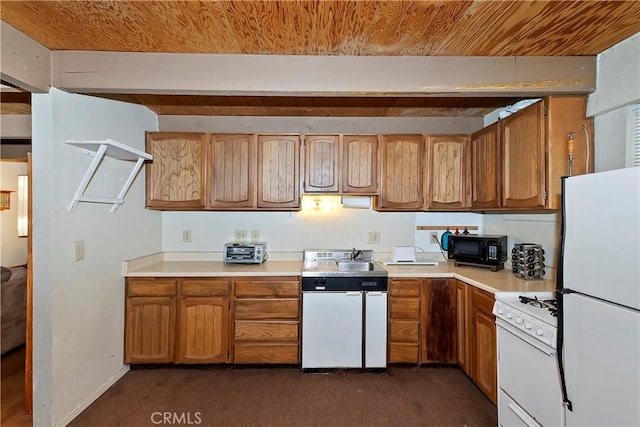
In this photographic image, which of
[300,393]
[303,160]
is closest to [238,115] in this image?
[303,160]

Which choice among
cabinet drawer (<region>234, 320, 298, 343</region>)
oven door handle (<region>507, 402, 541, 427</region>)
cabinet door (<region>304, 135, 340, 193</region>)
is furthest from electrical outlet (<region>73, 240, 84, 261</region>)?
oven door handle (<region>507, 402, 541, 427</region>)

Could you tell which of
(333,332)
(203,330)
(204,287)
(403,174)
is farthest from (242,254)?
(403,174)

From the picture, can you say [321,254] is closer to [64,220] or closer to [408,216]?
[408,216]

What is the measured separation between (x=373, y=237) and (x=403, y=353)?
1133mm

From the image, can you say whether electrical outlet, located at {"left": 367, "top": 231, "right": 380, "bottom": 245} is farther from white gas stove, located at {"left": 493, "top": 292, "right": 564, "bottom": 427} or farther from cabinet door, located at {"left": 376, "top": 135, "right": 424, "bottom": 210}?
white gas stove, located at {"left": 493, "top": 292, "right": 564, "bottom": 427}

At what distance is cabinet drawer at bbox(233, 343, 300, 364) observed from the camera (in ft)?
8.41

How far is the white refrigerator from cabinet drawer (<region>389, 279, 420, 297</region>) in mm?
1273

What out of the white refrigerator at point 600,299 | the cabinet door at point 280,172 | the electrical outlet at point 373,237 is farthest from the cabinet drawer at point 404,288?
the white refrigerator at point 600,299

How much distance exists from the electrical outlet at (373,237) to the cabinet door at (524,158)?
1215mm

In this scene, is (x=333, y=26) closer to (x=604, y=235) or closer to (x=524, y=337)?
(x=604, y=235)

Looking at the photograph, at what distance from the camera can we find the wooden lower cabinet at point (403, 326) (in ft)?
8.56

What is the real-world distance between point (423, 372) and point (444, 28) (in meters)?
2.57

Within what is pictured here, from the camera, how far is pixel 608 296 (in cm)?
116

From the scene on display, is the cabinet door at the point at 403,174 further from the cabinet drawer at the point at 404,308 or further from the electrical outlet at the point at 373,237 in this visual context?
the cabinet drawer at the point at 404,308
